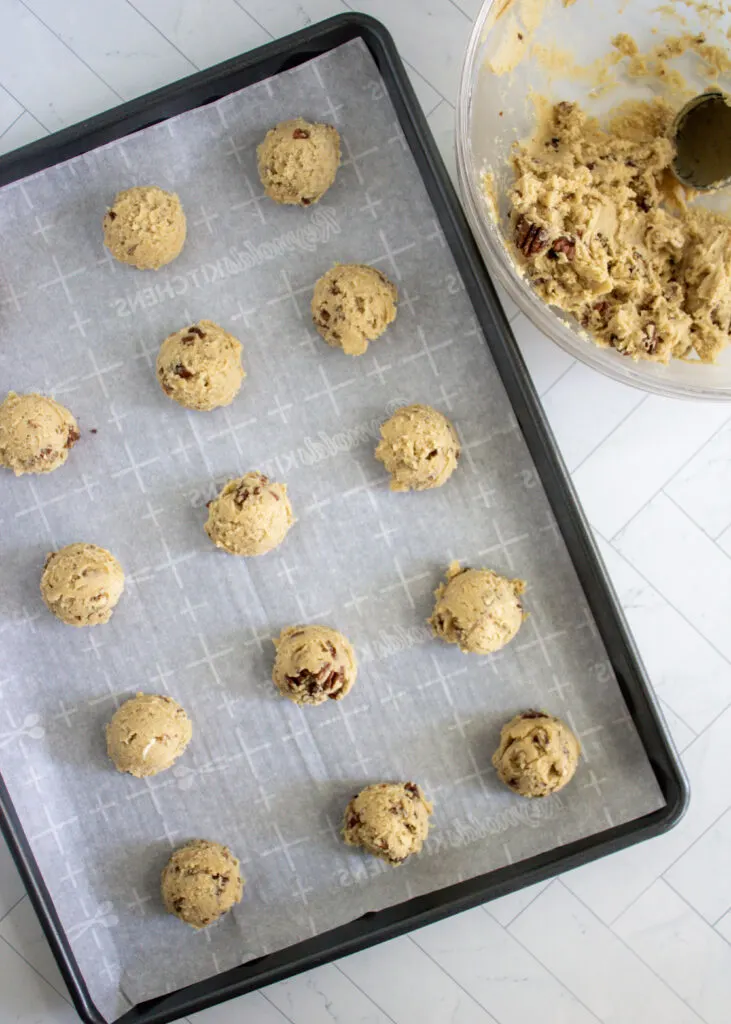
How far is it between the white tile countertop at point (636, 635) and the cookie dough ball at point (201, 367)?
0.51m

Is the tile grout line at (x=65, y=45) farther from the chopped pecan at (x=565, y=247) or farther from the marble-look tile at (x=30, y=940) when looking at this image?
the marble-look tile at (x=30, y=940)

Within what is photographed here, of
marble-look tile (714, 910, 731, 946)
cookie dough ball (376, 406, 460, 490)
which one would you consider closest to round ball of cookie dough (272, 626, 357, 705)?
cookie dough ball (376, 406, 460, 490)

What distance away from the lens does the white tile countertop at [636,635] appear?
68.2 inches

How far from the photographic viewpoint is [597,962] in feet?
5.90

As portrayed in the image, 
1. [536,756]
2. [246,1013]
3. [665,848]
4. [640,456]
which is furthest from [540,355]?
[246,1013]

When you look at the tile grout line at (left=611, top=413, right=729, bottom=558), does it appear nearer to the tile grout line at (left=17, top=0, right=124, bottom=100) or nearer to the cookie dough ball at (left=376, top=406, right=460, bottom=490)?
the cookie dough ball at (left=376, top=406, right=460, bottom=490)

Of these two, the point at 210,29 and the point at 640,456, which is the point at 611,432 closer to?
the point at 640,456

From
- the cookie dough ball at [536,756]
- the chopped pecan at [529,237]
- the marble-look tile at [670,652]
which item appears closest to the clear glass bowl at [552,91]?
the chopped pecan at [529,237]

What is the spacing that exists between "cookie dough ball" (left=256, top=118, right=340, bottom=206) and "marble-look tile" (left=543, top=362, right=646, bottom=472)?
59 cm

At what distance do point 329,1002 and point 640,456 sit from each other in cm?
126

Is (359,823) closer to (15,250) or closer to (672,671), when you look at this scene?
(672,671)

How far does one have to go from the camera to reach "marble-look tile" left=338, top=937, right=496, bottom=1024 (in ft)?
5.91

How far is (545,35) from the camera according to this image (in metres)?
1.61

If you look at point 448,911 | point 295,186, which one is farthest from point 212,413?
point 448,911
